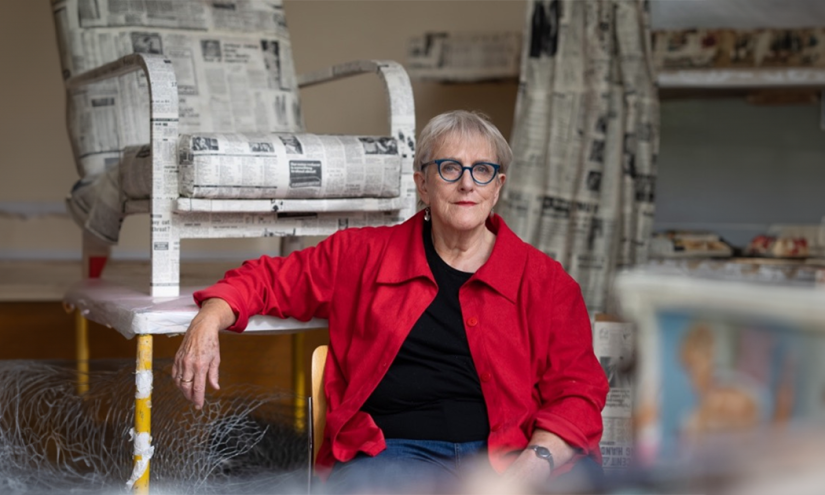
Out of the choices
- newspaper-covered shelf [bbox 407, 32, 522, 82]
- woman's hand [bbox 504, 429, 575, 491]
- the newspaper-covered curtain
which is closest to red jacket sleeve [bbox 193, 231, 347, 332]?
woman's hand [bbox 504, 429, 575, 491]

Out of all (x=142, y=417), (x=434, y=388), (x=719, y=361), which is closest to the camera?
(x=719, y=361)

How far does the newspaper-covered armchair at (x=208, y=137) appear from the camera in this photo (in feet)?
5.88

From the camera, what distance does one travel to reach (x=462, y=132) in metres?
1.48

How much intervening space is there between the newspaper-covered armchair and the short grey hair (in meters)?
0.38

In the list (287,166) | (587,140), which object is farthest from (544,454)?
(587,140)

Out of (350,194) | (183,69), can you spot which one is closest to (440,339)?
(350,194)

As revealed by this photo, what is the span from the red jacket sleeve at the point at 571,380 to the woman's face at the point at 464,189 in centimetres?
15

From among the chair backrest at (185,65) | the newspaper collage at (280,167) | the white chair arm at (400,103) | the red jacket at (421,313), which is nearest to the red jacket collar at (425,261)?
the red jacket at (421,313)

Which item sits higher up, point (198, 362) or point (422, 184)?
point (422, 184)

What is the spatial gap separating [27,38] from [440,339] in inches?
114

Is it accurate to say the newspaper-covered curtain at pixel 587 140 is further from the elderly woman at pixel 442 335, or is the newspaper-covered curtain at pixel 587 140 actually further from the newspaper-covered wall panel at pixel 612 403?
the elderly woman at pixel 442 335

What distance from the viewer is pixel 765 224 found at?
3.00 meters

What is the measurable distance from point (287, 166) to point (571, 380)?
0.70m

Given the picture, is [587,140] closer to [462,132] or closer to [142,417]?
[462,132]
